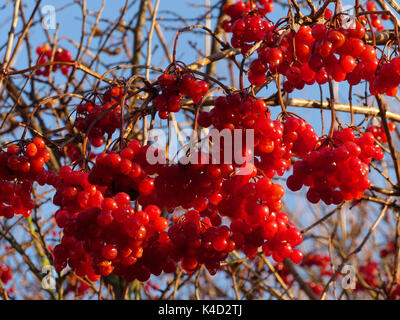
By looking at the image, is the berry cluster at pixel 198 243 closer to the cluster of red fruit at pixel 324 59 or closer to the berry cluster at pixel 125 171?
the berry cluster at pixel 125 171

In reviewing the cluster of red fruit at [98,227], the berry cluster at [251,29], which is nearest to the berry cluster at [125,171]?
the cluster of red fruit at [98,227]

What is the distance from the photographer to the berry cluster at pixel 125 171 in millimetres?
1342

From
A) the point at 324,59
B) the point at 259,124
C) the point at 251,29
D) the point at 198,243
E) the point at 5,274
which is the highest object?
the point at 251,29

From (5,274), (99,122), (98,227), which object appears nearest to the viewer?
(98,227)

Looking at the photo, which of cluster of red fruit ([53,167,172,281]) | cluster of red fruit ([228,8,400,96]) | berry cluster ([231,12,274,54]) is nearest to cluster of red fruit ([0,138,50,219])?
cluster of red fruit ([53,167,172,281])

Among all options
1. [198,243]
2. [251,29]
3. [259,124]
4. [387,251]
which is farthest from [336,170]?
[387,251]

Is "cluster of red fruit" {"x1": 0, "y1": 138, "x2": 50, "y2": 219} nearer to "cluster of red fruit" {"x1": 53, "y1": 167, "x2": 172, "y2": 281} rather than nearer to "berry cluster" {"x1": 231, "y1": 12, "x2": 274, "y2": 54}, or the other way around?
"cluster of red fruit" {"x1": 53, "y1": 167, "x2": 172, "y2": 281}

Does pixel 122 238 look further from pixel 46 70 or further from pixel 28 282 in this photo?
pixel 28 282

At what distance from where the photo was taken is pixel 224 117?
4.32 feet

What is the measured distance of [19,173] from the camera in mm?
1638

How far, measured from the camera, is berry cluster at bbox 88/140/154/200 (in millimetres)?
1342

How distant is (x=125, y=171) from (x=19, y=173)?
487mm

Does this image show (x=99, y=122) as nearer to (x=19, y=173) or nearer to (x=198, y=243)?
(x=19, y=173)
